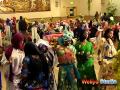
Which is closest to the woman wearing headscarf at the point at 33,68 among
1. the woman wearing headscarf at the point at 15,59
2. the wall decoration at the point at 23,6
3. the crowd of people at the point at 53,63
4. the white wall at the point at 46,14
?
the crowd of people at the point at 53,63

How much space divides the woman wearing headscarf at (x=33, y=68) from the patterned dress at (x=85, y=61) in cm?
168

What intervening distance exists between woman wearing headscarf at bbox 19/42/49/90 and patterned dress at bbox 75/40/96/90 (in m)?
1.68

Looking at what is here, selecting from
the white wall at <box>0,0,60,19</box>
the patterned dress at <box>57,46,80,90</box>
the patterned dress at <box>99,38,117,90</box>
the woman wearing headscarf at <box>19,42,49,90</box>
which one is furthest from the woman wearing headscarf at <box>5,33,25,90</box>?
the white wall at <box>0,0,60,19</box>

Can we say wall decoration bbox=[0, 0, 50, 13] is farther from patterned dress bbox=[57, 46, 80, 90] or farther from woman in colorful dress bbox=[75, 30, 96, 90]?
patterned dress bbox=[57, 46, 80, 90]

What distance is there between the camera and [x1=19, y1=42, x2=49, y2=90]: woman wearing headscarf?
5.74 metres

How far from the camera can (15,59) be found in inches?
245

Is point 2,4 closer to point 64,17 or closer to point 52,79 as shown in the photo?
point 64,17

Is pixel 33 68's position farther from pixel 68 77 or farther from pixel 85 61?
pixel 85 61

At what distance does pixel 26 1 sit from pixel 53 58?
21347 millimetres

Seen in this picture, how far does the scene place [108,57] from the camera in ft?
25.7

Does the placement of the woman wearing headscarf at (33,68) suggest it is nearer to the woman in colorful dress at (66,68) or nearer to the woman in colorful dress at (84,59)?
the woman in colorful dress at (66,68)

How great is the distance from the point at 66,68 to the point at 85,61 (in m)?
0.64

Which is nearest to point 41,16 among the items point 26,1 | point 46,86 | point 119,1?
point 26,1

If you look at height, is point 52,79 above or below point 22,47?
below
